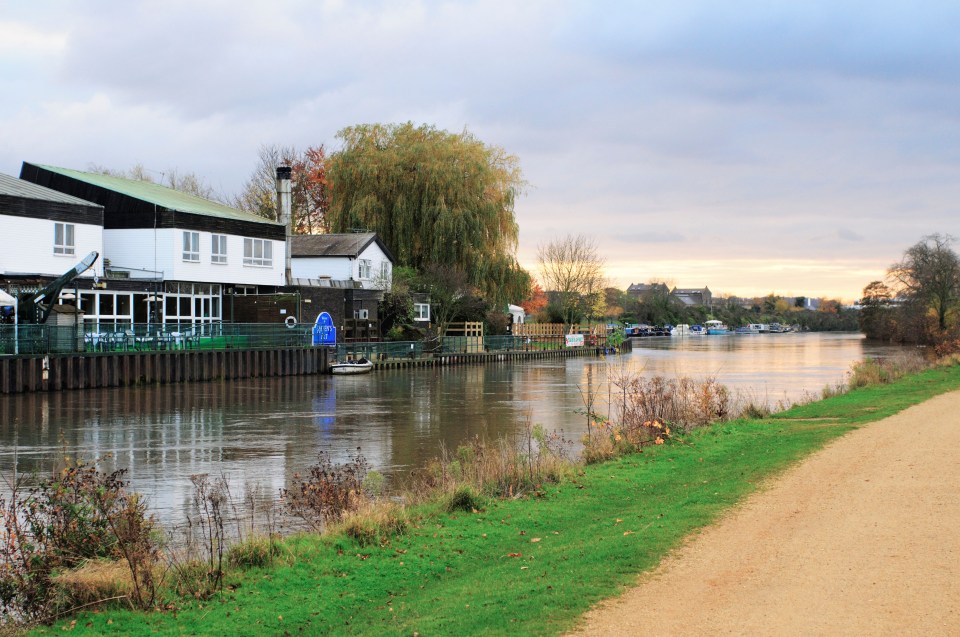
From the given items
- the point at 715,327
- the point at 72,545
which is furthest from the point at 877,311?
the point at 72,545

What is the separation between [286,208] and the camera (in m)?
57.3

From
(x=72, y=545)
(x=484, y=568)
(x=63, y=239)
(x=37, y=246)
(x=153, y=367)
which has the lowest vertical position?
(x=484, y=568)

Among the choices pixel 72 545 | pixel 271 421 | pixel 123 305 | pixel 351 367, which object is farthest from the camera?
pixel 351 367

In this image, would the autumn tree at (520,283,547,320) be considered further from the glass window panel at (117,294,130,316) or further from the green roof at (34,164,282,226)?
the glass window panel at (117,294,130,316)

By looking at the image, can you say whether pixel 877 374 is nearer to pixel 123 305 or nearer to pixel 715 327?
pixel 123 305

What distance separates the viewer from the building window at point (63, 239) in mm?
43281

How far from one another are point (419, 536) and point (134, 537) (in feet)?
10.4

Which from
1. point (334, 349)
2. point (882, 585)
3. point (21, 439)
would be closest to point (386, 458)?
point (21, 439)

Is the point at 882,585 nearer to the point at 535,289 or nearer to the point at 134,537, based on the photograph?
the point at 134,537

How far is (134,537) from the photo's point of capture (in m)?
8.71

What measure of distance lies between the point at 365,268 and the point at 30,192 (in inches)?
838

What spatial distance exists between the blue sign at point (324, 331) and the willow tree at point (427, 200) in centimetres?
1156

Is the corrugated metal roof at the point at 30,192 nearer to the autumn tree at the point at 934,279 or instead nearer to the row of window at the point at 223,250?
the row of window at the point at 223,250

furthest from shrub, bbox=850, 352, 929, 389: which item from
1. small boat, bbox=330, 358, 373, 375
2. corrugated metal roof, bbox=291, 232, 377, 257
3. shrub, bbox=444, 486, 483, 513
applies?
corrugated metal roof, bbox=291, 232, 377, 257
